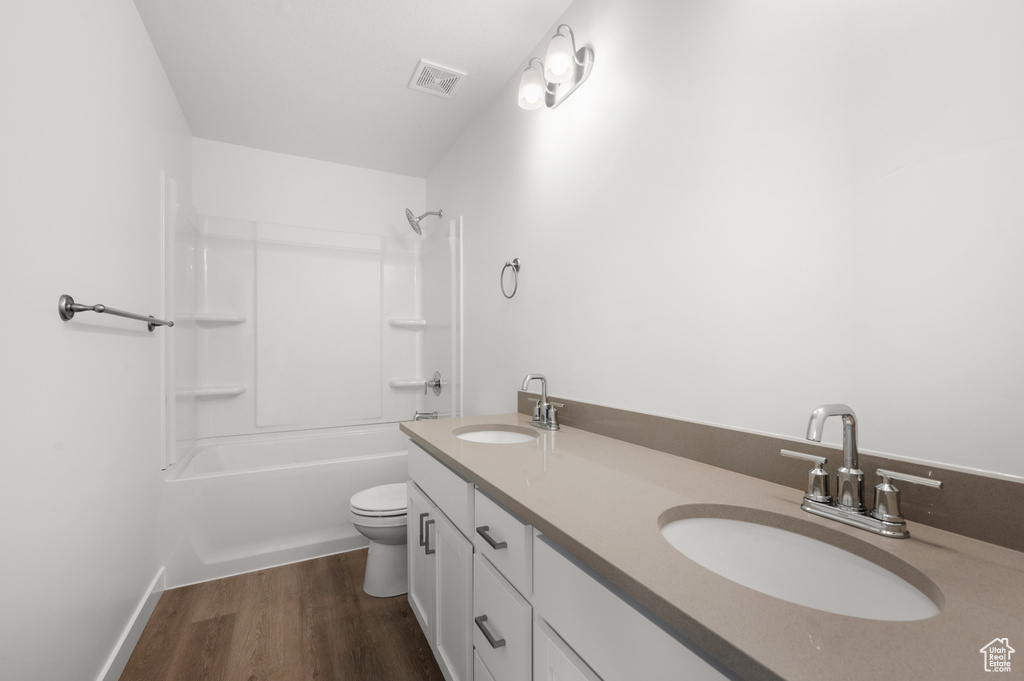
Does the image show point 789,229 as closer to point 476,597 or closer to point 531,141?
point 476,597

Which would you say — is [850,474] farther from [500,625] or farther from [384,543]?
[384,543]

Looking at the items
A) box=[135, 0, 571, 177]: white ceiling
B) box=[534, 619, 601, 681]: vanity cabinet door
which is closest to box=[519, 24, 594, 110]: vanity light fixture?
box=[135, 0, 571, 177]: white ceiling

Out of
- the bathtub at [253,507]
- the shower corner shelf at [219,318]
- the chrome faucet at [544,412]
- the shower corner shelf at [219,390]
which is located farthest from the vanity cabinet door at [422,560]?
the shower corner shelf at [219,318]

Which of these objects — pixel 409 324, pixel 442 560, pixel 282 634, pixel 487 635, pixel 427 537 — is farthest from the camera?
pixel 409 324

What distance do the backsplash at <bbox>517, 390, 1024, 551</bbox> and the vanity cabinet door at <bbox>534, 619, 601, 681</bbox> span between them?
1.86 feet

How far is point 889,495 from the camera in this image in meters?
0.71

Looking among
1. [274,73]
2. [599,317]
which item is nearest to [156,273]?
[274,73]

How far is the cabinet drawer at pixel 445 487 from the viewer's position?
118 centimetres

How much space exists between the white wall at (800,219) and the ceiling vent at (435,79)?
0.69 m

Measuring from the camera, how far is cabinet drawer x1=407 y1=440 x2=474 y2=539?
1182 mm

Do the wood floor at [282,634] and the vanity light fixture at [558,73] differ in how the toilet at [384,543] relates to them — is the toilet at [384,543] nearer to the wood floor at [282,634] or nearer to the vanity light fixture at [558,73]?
the wood floor at [282,634]

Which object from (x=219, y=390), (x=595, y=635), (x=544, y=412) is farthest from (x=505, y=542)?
(x=219, y=390)

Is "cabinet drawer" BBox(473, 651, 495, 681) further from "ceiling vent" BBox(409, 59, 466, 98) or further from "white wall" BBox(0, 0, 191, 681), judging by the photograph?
"ceiling vent" BBox(409, 59, 466, 98)

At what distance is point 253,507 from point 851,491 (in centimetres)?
252
